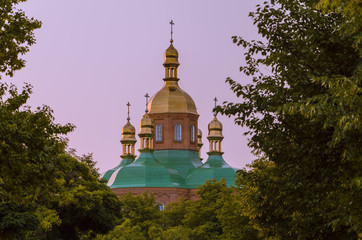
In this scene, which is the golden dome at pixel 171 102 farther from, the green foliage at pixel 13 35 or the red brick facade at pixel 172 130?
the green foliage at pixel 13 35

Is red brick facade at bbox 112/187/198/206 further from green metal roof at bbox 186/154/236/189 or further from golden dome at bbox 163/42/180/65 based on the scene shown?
golden dome at bbox 163/42/180/65

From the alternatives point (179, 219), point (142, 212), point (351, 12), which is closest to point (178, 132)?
point (179, 219)

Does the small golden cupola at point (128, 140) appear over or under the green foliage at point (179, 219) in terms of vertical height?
over

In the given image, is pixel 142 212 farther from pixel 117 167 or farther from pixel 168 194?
pixel 117 167

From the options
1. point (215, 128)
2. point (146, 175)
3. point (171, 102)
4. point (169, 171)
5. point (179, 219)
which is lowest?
point (179, 219)

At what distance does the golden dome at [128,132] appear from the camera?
133 m

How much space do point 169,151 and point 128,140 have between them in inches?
273

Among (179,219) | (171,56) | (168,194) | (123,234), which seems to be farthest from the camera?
(171,56)

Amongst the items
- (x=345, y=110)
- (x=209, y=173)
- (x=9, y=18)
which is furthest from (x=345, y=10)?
(x=209, y=173)

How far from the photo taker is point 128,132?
133 meters

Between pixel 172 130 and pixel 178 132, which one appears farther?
pixel 178 132

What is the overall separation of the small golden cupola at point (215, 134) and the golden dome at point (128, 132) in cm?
1101

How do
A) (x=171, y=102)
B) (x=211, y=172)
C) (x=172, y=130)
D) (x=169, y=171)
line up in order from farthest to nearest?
1. (x=172, y=130)
2. (x=171, y=102)
3. (x=169, y=171)
4. (x=211, y=172)

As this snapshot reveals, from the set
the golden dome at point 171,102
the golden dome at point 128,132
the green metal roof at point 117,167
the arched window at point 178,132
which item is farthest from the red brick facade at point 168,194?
the golden dome at point 128,132
